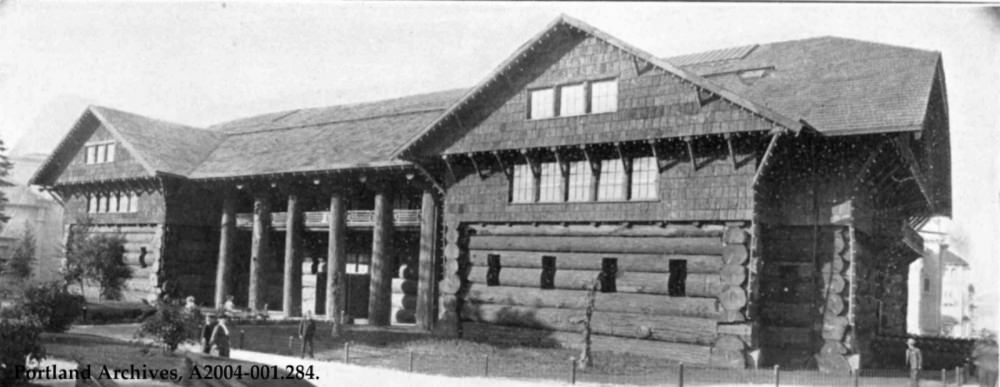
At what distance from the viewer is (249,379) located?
1517 cm

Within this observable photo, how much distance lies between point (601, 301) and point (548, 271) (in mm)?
2054

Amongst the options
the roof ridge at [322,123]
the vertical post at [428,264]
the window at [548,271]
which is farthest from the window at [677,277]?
the roof ridge at [322,123]

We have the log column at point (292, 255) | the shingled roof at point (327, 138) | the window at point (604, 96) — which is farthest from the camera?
the log column at point (292, 255)

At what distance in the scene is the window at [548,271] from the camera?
926 inches

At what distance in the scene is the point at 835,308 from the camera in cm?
1994

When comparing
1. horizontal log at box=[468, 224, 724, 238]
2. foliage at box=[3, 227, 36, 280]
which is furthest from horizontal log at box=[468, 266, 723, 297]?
foliage at box=[3, 227, 36, 280]

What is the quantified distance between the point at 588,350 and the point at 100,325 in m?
17.1

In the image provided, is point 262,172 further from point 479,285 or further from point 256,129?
point 479,285

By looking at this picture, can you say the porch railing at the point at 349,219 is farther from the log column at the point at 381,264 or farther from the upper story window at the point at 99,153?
the upper story window at the point at 99,153

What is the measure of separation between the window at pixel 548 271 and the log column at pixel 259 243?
45.0ft

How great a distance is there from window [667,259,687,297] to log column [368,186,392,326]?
10901 millimetres

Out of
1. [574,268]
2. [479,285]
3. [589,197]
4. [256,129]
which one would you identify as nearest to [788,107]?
[589,197]

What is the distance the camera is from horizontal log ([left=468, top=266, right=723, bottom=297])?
20.6 meters

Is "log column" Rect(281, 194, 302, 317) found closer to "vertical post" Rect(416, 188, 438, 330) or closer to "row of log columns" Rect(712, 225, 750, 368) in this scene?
"vertical post" Rect(416, 188, 438, 330)
